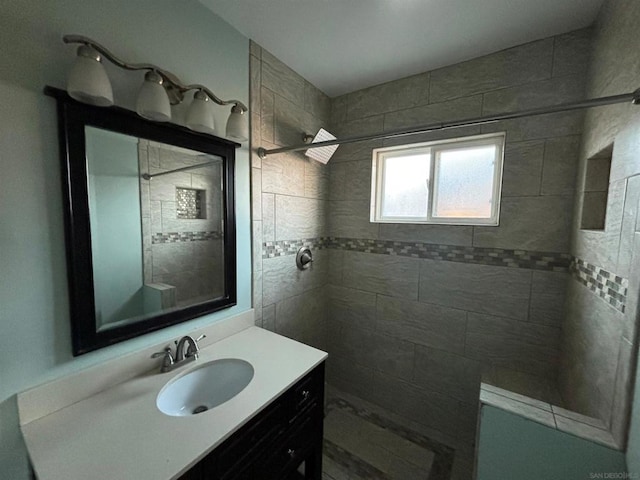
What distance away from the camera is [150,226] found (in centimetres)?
115

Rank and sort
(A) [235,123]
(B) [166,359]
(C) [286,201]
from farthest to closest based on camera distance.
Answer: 1. (C) [286,201]
2. (A) [235,123]
3. (B) [166,359]

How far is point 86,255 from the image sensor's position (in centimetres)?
92

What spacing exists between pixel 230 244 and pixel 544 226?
1.80 metres

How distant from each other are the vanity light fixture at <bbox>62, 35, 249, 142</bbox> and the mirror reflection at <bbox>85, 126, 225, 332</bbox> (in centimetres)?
17

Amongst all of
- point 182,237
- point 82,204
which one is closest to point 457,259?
point 182,237

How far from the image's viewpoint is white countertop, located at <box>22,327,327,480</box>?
0.69m

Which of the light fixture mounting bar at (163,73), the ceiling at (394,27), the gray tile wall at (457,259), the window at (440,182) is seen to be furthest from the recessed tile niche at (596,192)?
the light fixture mounting bar at (163,73)

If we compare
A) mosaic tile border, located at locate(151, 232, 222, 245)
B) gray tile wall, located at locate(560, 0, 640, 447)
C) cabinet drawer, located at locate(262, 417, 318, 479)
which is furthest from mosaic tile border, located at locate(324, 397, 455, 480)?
mosaic tile border, located at locate(151, 232, 222, 245)

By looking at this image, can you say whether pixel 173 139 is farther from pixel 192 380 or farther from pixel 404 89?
pixel 404 89

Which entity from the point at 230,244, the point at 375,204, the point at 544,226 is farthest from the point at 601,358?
the point at 230,244

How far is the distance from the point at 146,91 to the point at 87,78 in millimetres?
178

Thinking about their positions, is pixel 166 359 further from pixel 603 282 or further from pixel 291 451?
pixel 603 282

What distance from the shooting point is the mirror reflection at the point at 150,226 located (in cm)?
98

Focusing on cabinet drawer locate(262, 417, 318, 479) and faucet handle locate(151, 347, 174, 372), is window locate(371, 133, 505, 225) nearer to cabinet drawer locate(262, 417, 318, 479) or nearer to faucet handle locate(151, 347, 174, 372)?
cabinet drawer locate(262, 417, 318, 479)
